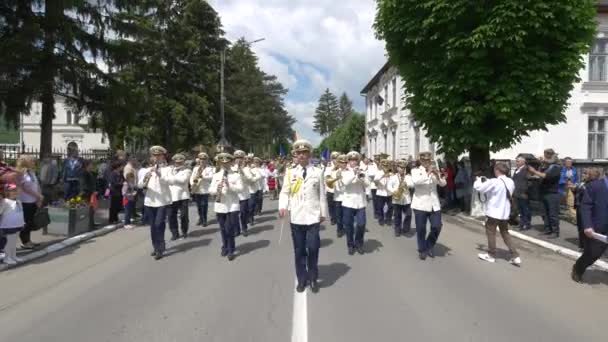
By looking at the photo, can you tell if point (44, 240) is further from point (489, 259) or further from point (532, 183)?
point (532, 183)

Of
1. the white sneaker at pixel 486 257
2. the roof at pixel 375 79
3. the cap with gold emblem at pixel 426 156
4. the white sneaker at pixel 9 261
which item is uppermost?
the roof at pixel 375 79

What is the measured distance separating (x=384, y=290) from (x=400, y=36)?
1090 centimetres

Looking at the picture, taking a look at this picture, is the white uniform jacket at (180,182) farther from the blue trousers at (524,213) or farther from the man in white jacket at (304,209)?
the blue trousers at (524,213)

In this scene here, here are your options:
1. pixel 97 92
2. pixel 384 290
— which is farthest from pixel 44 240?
pixel 97 92

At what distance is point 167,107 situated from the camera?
26641 millimetres

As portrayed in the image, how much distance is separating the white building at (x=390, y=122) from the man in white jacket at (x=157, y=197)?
63.5 ft

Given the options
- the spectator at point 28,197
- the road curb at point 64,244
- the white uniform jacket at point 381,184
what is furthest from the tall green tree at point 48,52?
the white uniform jacket at point 381,184

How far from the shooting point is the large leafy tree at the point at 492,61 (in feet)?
42.4

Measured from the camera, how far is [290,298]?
5699mm

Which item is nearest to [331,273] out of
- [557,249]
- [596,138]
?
[557,249]

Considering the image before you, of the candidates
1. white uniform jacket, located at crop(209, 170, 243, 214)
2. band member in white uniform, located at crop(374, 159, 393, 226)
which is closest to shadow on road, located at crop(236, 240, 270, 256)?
white uniform jacket, located at crop(209, 170, 243, 214)

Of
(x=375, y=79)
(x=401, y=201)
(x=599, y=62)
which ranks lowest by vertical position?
(x=401, y=201)

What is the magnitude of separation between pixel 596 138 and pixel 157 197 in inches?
954

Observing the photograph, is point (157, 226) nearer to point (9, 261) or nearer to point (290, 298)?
point (9, 261)
